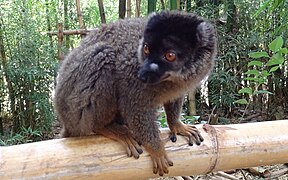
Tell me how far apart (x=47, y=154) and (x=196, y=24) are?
88cm

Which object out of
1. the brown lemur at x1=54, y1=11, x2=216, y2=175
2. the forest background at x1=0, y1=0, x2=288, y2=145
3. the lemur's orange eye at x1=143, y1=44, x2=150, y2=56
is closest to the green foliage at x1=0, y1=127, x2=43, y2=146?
the forest background at x1=0, y1=0, x2=288, y2=145

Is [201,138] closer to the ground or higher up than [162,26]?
closer to the ground

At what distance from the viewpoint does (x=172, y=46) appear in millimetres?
1944

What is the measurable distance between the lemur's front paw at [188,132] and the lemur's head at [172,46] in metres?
0.28

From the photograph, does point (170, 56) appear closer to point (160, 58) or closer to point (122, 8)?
point (160, 58)

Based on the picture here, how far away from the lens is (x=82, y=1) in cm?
568

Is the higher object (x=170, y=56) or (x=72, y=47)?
(x=170, y=56)

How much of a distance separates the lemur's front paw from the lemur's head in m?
0.28

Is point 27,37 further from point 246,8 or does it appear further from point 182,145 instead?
point 182,145

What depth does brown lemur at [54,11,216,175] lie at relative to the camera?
1.94m

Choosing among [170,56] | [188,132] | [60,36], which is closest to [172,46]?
[170,56]

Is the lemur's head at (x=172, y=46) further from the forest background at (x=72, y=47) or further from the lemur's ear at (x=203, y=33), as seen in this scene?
the forest background at (x=72, y=47)

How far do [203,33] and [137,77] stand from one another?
0.37m

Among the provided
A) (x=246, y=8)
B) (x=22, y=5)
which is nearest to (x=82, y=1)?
(x=22, y=5)
